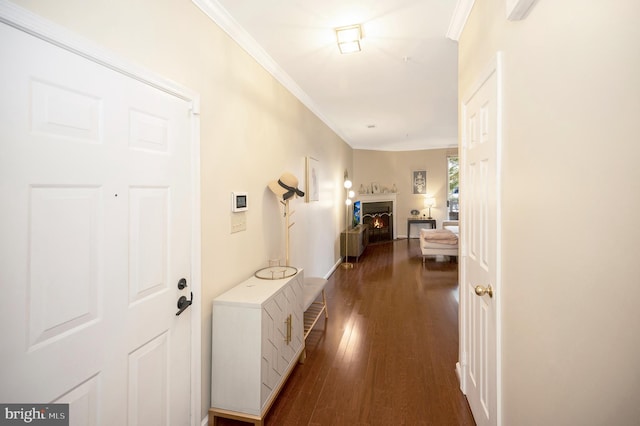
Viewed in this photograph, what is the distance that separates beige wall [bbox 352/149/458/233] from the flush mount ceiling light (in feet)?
20.6

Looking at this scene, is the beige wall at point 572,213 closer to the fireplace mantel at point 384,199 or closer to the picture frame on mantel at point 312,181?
the picture frame on mantel at point 312,181

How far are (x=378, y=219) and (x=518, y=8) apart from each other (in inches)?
308

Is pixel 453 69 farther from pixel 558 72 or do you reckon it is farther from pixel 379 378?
pixel 379 378

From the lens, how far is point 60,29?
3.45 ft

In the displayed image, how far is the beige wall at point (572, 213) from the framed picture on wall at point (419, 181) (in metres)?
7.93

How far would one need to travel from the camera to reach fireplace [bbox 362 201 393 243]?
857 centimetres

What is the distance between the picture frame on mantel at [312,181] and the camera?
397 centimetres

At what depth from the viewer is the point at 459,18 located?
2.07 meters

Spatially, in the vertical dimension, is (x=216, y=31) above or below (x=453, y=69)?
below

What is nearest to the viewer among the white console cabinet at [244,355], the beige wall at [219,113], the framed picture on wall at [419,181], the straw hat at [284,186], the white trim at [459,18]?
the beige wall at [219,113]

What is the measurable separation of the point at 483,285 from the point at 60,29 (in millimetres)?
2183

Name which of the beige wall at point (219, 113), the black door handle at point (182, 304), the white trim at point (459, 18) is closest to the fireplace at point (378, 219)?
the beige wall at point (219, 113)

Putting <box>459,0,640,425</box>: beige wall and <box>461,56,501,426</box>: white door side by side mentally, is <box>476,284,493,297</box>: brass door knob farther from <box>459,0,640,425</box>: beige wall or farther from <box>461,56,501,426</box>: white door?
<box>459,0,640,425</box>: beige wall

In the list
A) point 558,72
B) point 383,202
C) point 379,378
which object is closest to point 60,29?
point 558,72
